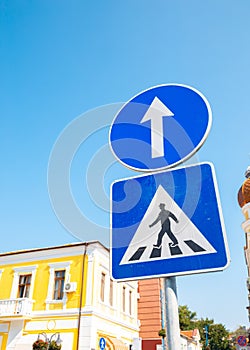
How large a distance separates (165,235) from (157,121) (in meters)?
0.70

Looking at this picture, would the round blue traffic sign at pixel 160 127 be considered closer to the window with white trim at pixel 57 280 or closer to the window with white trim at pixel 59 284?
the window with white trim at pixel 57 280

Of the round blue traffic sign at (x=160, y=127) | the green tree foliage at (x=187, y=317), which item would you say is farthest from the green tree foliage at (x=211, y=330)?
the round blue traffic sign at (x=160, y=127)

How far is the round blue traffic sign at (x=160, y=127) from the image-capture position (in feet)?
5.81

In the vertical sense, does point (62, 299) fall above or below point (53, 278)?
below

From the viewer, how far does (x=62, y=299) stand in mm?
15812

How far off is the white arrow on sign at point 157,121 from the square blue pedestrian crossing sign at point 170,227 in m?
0.15

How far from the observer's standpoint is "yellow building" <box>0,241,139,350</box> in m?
15.0

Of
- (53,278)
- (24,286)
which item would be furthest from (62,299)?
(24,286)

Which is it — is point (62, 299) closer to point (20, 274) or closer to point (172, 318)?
point (20, 274)

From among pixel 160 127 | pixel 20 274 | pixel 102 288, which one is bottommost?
pixel 160 127

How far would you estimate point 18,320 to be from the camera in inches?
635

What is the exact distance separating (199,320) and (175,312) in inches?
2415

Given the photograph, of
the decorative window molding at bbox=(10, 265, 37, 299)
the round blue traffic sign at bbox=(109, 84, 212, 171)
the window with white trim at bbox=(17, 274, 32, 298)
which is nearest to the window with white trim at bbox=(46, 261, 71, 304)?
the decorative window molding at bbox=(10, 265, 37, 299)

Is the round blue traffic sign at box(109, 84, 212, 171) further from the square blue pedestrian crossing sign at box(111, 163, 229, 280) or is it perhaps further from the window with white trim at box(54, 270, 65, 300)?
the window with white trim at box(54, 270, 65, 300)
